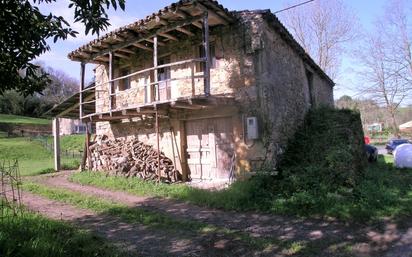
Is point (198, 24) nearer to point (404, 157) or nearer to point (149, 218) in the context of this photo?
point (149, 218)

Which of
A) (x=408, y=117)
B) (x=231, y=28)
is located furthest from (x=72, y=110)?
(x=408, y=117)

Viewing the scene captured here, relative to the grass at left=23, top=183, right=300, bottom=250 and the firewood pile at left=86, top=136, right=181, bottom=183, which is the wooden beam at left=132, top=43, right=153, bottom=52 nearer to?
the firewood pile at left=86, top=136, right=181, bottom=183

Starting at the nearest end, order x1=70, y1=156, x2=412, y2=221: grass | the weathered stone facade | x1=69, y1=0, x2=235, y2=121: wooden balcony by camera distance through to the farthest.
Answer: x1=70, y1=156, x2=412, y2=221: grass < x1=69, y1=0, x2=235, y2=121: wooden balcony < the weathered stone facade

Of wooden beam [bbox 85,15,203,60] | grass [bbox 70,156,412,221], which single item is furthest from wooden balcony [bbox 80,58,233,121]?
grass [bbox 70,156,412,221]

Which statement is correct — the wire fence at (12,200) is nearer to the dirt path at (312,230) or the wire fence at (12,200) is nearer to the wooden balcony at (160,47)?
the dirt path at (312,230)

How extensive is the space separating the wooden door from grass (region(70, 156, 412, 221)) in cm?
147

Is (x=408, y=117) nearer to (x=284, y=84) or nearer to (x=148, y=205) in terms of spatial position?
(x=284, y=84)

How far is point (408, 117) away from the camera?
64.9 meters

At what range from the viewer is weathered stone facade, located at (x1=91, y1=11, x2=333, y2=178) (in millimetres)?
10938

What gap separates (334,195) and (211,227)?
297 cm

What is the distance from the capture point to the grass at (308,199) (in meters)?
7.65

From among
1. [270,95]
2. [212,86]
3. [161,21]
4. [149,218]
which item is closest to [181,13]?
[161,21]

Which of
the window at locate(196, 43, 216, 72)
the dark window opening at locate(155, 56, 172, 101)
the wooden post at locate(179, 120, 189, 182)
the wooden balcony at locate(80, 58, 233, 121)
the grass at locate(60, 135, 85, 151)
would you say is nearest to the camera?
the wooden balcony at locate(80, 58, 233, 121)

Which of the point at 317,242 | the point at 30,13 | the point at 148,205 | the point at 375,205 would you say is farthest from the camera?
the point at 148,205
